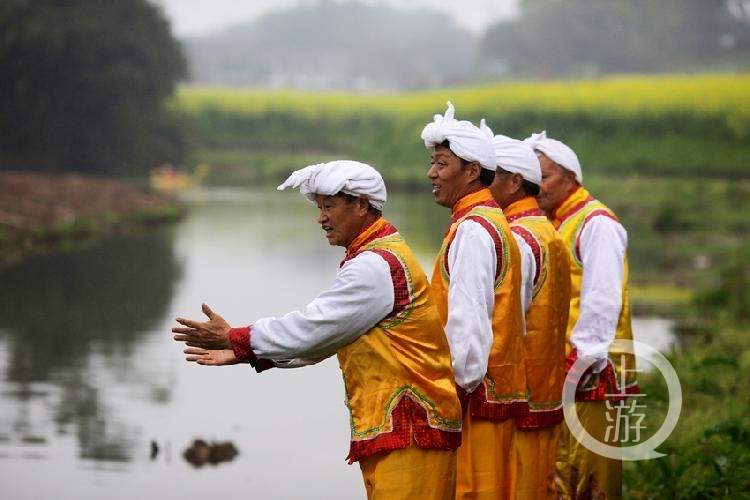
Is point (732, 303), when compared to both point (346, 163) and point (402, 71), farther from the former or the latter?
point (402, 71)

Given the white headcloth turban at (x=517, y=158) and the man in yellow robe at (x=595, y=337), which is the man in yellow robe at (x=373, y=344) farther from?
the man in yellow robe at (x=595, y=337)

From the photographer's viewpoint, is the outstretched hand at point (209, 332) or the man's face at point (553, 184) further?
the man's face at point (553, 184)

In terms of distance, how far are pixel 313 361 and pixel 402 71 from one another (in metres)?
78.6

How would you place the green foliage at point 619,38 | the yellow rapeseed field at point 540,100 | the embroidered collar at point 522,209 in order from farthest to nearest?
the green foliage at point 619,38, the yellow rapeseed field at point 540,100, the embroidered collar at point 522,209

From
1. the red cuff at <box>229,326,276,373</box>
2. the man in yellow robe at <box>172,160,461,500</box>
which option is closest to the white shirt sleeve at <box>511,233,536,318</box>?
the man in yellow robe at <box>172,160,461,500</box>

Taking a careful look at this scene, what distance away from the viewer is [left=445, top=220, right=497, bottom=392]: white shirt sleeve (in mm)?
4940

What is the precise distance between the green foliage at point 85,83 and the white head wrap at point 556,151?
3258 cm

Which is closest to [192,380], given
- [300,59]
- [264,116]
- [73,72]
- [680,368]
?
[680,368]

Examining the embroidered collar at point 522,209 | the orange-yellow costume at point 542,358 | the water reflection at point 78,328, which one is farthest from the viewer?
the water reflection at point 78,328

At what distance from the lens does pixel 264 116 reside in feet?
182

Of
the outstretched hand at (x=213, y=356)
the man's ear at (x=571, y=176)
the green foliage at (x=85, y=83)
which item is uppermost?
the green foliage at (x=85, y=83)

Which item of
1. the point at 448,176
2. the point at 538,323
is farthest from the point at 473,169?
the point at 538,323

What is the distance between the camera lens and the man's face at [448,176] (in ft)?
17.4

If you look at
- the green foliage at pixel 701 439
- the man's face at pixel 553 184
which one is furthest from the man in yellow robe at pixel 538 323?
the green foliage at pixel 701 439
